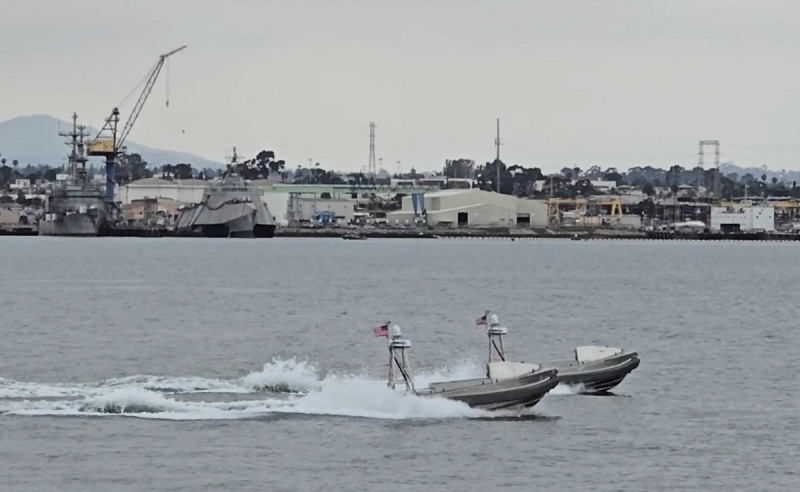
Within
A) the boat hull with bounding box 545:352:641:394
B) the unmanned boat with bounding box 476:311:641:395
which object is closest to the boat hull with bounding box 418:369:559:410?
the unmanned boat with bounding box 476:311:641:395

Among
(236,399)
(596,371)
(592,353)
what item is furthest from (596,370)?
(236,399)

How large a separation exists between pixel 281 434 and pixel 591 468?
8.64 meters

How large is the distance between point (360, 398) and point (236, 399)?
192 inches

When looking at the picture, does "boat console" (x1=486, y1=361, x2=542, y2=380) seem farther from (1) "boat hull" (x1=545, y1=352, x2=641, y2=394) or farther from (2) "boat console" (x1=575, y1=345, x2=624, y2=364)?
(2) "boat console" (x1=575, y1=345, x2=624, y2=364)

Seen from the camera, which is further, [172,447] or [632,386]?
[632,386]

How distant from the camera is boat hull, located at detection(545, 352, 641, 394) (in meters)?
50.4

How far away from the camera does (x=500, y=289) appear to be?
116750 millimetres

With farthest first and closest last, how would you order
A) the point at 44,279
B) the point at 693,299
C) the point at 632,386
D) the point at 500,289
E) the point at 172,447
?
1. the point at 44,279
2. the point at 500,289
3. the point at 693,299
4. the point at 632,386
5. the point at 172,447

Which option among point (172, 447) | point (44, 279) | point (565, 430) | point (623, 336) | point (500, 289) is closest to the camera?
point (172, 447)

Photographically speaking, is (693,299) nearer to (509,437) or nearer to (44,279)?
(44,279)

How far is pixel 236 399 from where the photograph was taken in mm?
48125

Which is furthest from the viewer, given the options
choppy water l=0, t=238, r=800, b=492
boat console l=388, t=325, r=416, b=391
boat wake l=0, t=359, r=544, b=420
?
boat wake l=0, t=359, r=544, b=420

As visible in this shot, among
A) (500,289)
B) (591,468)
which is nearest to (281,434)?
(591,468)

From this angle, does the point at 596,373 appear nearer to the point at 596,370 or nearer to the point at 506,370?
the point at 596,370
